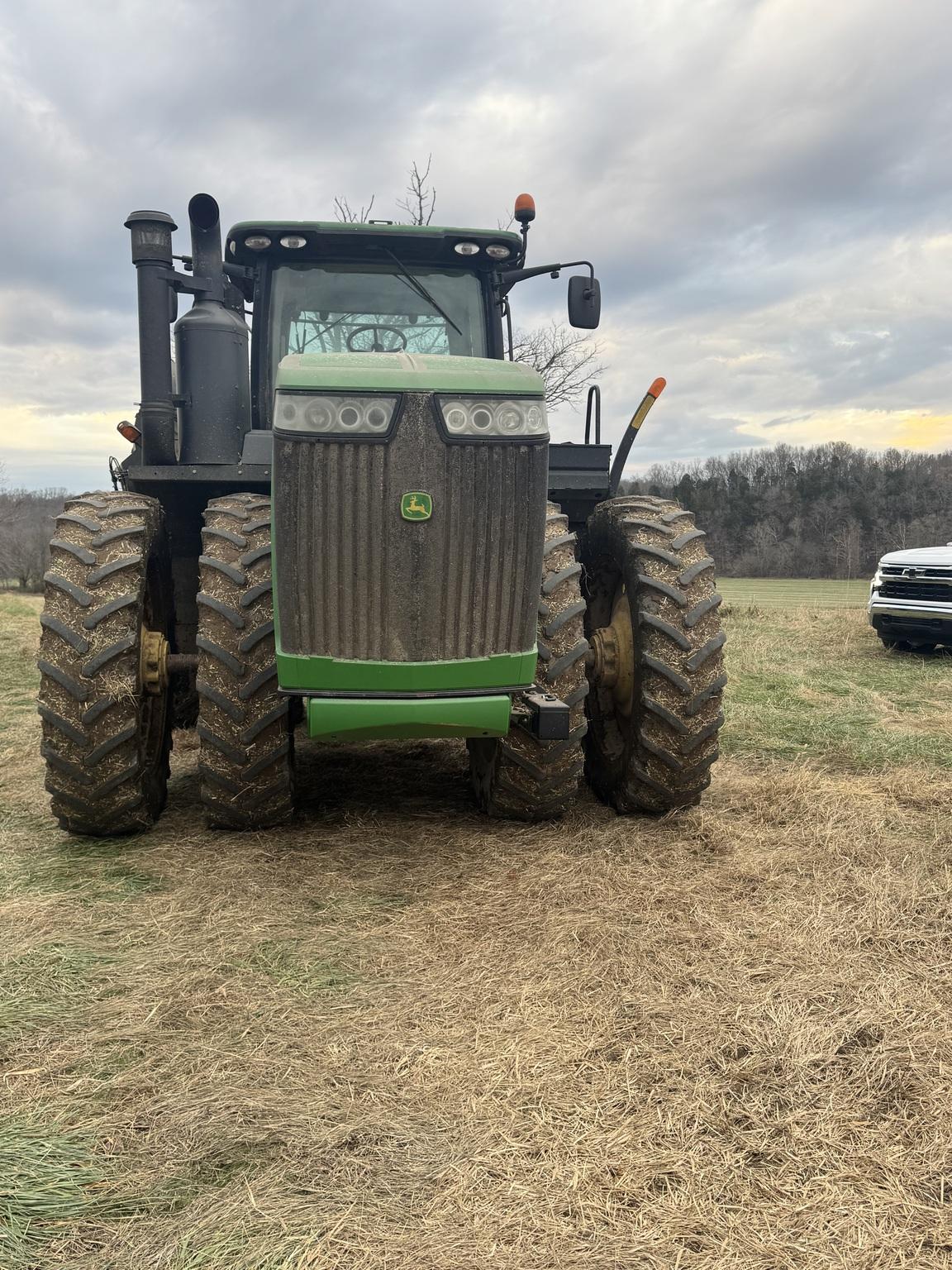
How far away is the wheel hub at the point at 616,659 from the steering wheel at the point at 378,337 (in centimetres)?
179

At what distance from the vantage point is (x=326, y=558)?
11.9 ft

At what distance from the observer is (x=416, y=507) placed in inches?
141

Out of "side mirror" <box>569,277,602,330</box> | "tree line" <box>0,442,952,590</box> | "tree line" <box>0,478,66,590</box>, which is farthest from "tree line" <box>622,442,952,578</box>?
"side mirror" <box>569,277,602,330</box>

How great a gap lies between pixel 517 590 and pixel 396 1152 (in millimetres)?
2034

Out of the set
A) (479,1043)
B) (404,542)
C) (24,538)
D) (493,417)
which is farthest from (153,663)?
(24,538)

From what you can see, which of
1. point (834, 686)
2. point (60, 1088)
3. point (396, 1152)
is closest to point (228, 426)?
point (60, 1088)

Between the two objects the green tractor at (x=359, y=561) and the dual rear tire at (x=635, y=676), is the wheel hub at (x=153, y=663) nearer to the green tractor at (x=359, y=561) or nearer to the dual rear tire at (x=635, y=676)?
the green tractor at (x=359, y=561)

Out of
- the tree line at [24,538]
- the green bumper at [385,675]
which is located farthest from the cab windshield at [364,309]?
the tree line at [24,538]

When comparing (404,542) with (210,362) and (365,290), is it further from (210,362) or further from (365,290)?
(210,362)

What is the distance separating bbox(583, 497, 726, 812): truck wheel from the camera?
4504 millimetres

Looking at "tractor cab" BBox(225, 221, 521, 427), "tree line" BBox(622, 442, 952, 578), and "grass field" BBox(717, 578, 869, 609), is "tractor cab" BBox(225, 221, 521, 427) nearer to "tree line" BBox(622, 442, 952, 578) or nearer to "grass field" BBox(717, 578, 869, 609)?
"grass field" BBox(717, 578, 869, 609)

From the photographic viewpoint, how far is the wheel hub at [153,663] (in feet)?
14.9

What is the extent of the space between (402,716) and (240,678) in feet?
2.74

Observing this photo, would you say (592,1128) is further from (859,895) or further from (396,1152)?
(859,895)
